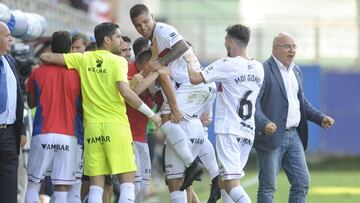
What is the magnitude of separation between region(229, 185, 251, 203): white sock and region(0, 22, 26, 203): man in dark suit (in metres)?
2.46

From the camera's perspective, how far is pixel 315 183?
990 inches

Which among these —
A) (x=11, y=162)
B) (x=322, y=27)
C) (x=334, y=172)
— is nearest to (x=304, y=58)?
(x=322, y=27)

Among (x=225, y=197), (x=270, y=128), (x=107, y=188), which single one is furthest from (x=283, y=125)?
(x=107, y=188)

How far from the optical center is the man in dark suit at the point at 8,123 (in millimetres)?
12008

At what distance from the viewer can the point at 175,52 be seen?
1266 cm

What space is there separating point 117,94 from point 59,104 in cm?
68

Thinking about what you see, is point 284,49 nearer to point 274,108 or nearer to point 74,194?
point 274,108

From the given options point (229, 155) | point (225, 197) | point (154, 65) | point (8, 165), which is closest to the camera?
point (8, 165)

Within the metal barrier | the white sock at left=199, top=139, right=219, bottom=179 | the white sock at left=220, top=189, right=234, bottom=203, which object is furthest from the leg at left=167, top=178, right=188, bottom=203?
the metal barrier

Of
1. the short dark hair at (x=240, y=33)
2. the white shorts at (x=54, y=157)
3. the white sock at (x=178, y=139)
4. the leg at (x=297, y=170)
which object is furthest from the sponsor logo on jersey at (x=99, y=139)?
the leg at (x=297, y=170)

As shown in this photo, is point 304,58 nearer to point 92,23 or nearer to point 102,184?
point 92,23

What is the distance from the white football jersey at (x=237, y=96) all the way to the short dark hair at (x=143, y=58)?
98 cm

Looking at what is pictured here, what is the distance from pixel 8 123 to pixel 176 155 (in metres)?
2.01

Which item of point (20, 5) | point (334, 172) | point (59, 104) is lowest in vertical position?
point (334, 172)
